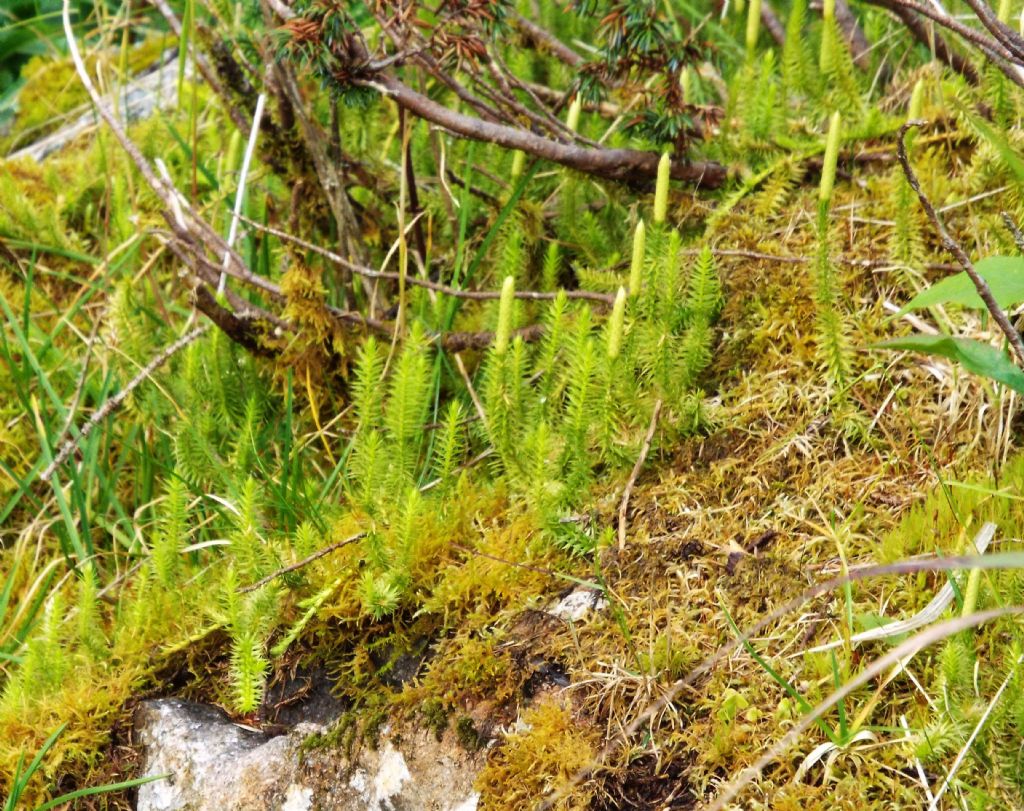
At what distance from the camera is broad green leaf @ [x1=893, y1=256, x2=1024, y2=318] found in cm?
182

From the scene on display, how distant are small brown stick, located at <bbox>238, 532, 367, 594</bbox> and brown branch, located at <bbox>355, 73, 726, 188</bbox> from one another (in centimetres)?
115

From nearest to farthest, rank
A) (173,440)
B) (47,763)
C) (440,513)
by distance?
(47,763) < (440,513) < (173,440)

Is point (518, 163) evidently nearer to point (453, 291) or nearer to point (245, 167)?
point (453, 291)

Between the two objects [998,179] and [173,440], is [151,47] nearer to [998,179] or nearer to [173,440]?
[173,440]

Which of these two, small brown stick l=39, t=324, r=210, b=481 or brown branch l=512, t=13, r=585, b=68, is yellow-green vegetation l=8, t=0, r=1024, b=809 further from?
brown branch l=512, t=13, r=585, b=68

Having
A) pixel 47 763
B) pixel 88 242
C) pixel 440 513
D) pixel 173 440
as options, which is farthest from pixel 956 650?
pixel 88 242

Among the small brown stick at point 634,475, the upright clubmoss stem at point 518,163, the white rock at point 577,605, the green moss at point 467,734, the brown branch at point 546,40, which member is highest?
the brown branch at point 546,40

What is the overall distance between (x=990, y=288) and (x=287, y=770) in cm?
167

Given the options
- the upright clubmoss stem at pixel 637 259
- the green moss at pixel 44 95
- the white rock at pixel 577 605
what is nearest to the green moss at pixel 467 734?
the white rock at pixel 577 605

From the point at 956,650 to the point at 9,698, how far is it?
6.40 feet

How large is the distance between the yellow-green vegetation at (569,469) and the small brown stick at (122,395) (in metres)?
0.05

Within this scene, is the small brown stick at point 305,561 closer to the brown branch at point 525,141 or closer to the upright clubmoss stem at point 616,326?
the upright clubmoss stem at point 616,326

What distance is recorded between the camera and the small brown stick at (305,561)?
2.17 meters

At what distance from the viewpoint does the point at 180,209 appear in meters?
2.96
